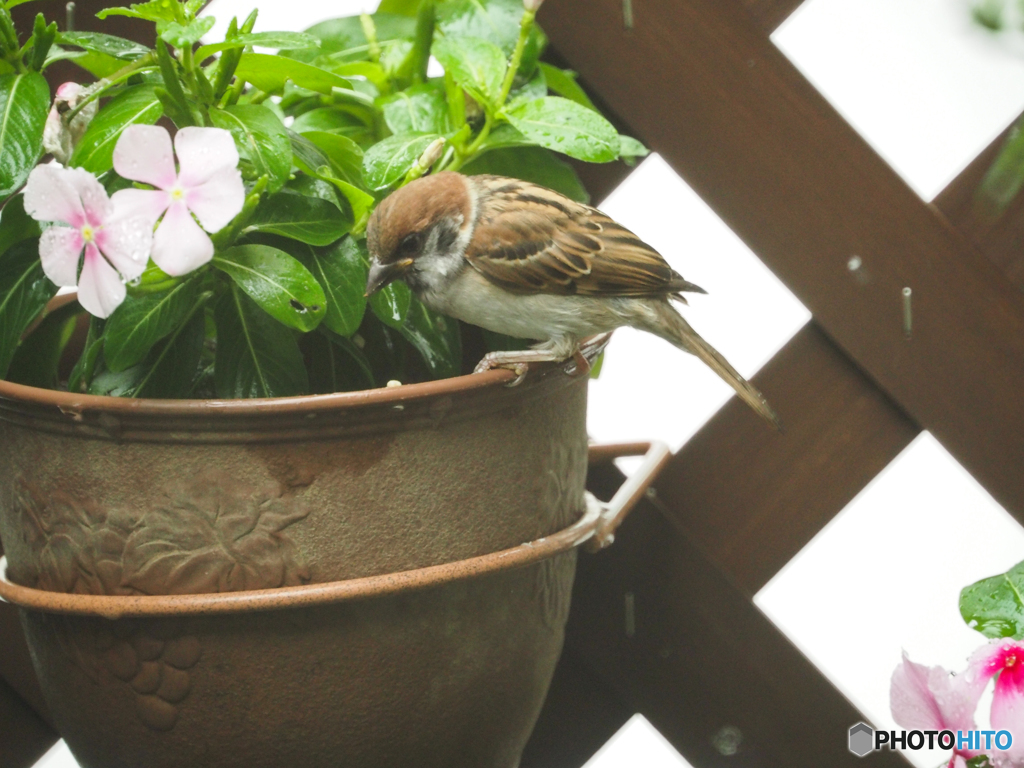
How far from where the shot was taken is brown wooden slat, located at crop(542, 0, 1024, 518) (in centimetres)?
113

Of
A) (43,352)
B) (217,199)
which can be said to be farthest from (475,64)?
(43,352)

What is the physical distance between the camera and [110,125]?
0.74 meters

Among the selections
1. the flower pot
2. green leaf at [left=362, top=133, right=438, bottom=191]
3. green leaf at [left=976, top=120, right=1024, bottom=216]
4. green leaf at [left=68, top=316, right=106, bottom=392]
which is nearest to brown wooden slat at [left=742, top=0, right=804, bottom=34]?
green leaf at [left=362, top=133, right=438, bottom=191]

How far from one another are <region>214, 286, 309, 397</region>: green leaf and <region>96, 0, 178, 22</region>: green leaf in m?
0.22

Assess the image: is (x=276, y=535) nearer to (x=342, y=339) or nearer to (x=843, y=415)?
(x=342, y=339)

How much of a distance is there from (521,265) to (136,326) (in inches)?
13.9

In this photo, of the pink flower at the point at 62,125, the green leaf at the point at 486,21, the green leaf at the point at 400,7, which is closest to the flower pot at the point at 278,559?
the pink flower at the point at 62,125

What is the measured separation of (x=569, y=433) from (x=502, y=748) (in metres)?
0.29

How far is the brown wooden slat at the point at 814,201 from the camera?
1126mm

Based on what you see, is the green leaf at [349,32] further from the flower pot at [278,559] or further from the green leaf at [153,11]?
the flower pot at [278,559]

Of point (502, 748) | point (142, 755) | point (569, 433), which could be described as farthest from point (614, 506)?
point (142, 755)

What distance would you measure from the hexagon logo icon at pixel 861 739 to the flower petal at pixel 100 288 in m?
1.00

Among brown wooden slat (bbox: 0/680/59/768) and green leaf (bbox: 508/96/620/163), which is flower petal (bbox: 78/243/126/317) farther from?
brown wooden slat (bbox: 0/680/59/768)

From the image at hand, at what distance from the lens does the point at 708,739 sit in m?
1.26
